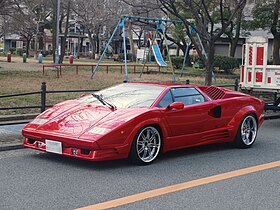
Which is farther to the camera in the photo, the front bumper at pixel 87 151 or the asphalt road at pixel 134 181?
the front bumper at pixel 87 151

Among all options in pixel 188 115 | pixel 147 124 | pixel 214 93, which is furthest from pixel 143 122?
pixel 214 93

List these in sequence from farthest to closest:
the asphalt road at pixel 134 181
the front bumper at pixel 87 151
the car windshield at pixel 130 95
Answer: the car windshield at pixel 130 95 < the front bumper at pixel 87 151 < the asphalt road at pixel 134 181

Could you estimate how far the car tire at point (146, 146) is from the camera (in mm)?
7688

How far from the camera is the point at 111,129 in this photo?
7383 mm

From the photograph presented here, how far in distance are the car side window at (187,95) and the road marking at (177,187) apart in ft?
5.53

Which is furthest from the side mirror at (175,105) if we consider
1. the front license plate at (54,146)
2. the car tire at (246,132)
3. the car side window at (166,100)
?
the front license plate at (54,146)

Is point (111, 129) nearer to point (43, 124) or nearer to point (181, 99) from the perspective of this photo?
point (43, 124)

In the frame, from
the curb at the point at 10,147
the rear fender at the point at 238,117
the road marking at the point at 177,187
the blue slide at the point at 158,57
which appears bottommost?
the road marking at the point at 177,187

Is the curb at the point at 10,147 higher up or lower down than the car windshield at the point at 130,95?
lower down

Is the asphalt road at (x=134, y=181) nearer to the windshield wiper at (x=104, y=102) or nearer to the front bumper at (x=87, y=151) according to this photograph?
the front bumper at (x=87, y=151)

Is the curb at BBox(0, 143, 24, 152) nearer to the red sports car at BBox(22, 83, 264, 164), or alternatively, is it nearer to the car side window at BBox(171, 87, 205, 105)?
the red sports car at BBox(22, 83, 264, 164)

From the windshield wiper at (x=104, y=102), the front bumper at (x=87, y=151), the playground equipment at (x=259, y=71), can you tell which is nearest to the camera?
the front bumper at (x=87, y=151)

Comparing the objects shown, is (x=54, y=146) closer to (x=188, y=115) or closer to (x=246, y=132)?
(x=188, y=115)

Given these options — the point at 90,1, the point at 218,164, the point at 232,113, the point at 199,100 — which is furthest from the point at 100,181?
the point at 90,1
